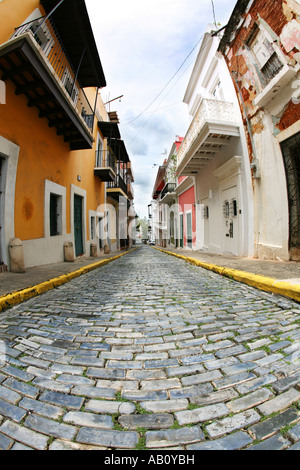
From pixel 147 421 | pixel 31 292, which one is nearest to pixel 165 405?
pixel 147 421

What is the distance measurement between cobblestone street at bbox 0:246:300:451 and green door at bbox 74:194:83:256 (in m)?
7.24

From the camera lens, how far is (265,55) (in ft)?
19.9

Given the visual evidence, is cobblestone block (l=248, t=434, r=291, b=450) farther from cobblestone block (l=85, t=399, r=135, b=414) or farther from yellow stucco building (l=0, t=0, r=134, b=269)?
yellow stucco building (l=0, t=0, r=134, b=269)

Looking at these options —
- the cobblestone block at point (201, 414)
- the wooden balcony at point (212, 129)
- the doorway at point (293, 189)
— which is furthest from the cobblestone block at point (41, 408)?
the wooden balcony at point (212, 129)

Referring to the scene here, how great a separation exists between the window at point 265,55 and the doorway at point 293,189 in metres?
2.04

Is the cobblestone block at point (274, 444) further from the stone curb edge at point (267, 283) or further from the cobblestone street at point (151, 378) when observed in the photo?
the stone curb edge at point (267, 283)

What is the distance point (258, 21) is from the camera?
238 inches

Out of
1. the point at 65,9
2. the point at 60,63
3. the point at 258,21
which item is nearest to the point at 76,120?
the point at 60,63

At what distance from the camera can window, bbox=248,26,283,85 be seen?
5.74 metres

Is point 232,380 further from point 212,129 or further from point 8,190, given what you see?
point 212,129

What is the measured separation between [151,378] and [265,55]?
831cm

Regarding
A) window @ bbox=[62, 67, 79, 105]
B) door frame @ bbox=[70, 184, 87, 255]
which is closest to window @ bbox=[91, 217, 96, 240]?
door frame @ bbox=[70, 184, 87, 255]

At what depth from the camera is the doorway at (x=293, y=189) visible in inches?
217
